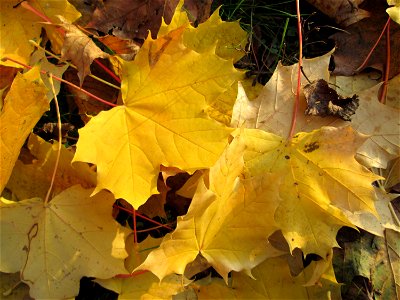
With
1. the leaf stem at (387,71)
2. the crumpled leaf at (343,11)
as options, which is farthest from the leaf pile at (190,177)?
the crumpled leaf at (343,11)

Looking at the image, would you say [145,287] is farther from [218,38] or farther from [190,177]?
[218,38]

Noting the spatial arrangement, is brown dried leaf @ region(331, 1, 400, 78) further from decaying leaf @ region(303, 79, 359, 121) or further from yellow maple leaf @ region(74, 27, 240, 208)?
yellow maple leaf @ region(74, 27, 240, 208)

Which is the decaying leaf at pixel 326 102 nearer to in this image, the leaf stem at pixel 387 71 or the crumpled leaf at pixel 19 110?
the leaf stem at pixel 387 71

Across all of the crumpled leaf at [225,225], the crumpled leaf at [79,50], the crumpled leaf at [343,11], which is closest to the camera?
the crumpled leaf at [225,225]

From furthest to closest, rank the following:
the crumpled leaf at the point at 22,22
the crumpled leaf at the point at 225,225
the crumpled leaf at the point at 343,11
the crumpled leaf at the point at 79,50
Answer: the crumpled leaf at the point at 343,11
the crumpled leaf at the point at 22,22
the crumpled leaf at the point at 79,50
the crumpled leaf at the point at 225,225

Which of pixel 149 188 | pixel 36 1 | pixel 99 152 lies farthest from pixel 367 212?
pixel 36 1

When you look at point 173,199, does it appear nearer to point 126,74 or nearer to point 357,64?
point 126,74
